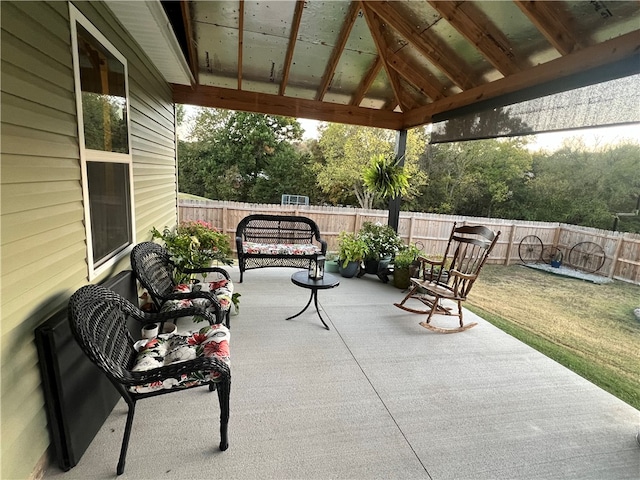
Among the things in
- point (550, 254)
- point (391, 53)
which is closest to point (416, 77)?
point (391, 53)

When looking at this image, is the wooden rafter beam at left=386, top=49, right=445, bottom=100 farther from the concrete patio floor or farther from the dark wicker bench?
the concrete patio floor

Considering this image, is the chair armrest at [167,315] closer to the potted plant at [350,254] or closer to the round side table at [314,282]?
the round side table at [314,282]

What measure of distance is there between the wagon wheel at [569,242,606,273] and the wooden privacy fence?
9cm

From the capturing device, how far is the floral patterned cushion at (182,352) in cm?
152

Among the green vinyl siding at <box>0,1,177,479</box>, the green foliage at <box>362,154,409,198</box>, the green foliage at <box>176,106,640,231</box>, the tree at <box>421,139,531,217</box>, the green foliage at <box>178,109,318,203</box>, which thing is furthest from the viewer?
the green foliage at <box>178,109,318,203</box>

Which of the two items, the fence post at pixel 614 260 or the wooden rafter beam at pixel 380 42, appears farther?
the fence post at pixel 614 260

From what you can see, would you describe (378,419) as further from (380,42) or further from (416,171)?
(416,171)

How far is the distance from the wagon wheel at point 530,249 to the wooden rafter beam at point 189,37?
8616 millimetres

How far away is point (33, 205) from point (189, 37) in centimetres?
310

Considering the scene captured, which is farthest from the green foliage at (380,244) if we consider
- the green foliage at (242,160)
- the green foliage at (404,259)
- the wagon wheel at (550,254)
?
the green foliage at (242,160)

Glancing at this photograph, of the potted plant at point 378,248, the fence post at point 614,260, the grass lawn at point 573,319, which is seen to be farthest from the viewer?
the fence post at point 614,260

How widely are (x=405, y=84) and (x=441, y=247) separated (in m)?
4.71

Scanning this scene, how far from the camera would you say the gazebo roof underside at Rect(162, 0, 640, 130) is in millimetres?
2404

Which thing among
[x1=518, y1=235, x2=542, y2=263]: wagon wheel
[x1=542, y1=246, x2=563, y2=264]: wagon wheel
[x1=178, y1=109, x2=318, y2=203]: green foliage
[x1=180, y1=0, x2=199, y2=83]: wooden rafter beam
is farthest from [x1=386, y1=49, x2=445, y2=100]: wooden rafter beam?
[x1=178, y1=109, x2=318, y2=203]: green foliage
